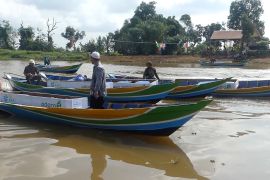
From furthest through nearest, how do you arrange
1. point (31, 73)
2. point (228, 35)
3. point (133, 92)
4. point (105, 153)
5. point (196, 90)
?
1. point (228, 35)
2. point (31, 73)
3. point (196, 90)
4. point (133, 92)
5. point (105, 153)

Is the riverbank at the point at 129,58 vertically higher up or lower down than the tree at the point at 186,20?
lower down

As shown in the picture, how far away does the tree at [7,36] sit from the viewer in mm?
60625

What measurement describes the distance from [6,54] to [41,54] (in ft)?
15.8

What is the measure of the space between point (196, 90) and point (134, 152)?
6924 millimetres

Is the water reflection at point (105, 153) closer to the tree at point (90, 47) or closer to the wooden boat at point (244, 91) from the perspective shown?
the wooden boat at point (244, 91)

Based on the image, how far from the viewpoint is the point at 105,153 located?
704 centimetres

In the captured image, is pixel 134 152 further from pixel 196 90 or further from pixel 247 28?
pixel 247 28

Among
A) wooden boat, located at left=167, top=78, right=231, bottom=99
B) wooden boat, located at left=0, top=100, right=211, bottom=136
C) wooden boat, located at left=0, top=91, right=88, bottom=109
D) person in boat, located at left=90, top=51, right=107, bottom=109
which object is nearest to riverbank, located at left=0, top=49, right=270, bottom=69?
wooden boat, located at left=167, top=78, right=231, bottom=99

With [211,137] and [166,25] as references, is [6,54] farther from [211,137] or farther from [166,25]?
[211,137]

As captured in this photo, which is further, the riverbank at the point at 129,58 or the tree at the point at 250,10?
the tree at the point at 250,10

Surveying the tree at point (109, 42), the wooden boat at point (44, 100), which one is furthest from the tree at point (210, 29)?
the wooden boat at point (44, 100)

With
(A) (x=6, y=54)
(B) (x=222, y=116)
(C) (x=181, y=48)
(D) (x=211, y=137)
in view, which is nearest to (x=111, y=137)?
(D) (x=211, y=137)

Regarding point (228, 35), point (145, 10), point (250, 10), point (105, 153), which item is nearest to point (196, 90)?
point (105, 153)

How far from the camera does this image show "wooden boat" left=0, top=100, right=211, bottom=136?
7.19 metres
